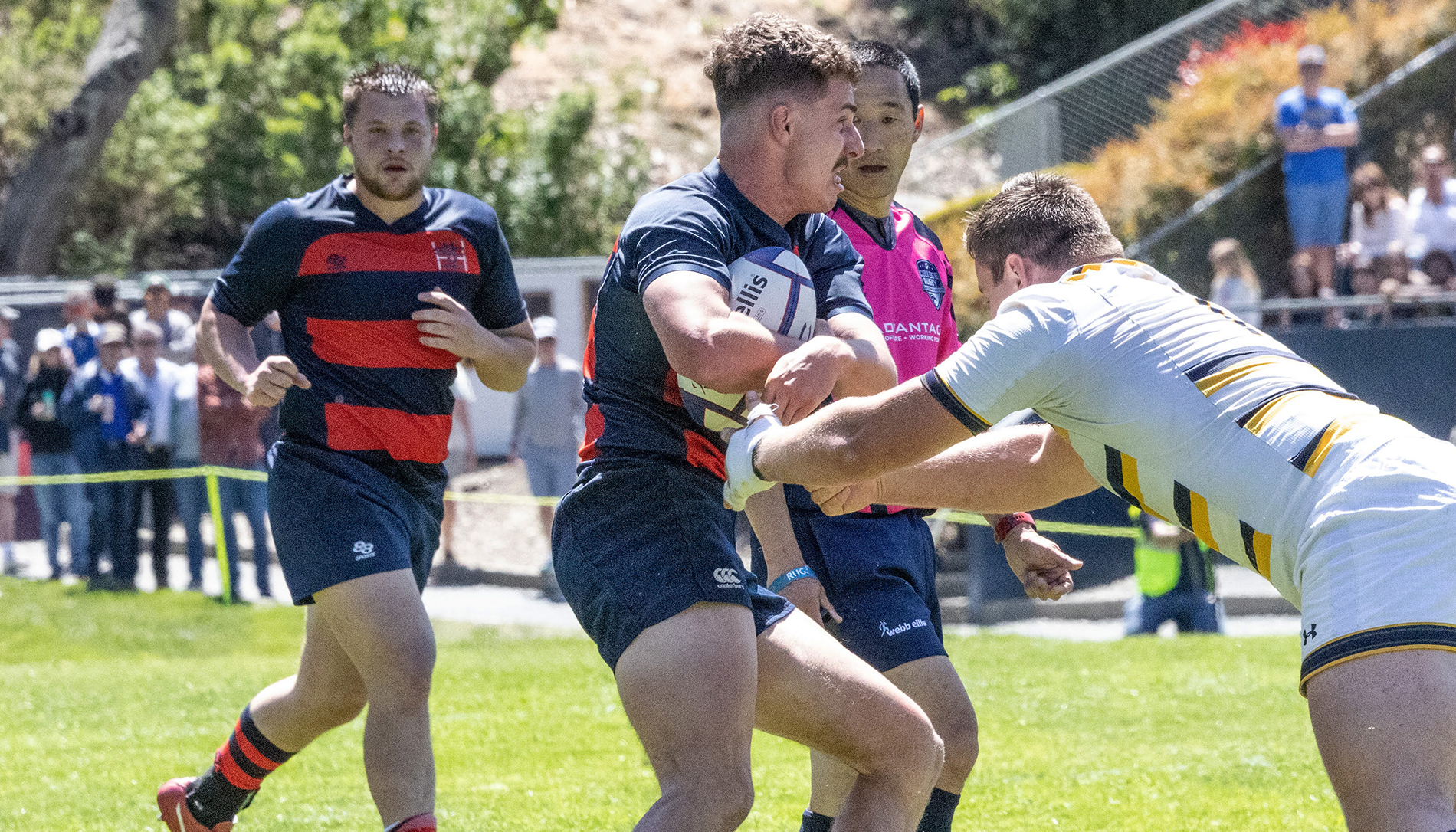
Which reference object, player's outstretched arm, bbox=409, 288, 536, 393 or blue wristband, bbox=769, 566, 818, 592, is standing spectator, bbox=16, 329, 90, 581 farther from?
blue wristband, bbox=769, 566, 818, 592

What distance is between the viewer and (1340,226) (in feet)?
44.3

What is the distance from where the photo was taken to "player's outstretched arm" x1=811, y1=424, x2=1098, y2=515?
392 centimetres

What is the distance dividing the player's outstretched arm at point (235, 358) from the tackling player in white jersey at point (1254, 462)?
6.27 ft

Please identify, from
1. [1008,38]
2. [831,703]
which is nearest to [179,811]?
[831,703]

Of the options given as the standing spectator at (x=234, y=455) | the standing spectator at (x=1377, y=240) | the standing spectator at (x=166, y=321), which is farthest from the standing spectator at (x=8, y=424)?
the standing spectator at (x=1377, y=240)

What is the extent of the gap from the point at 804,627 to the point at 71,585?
33.3 ft

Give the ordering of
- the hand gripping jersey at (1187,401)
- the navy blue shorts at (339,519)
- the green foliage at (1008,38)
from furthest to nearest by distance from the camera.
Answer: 1. the green foliage at (1008,38)
2. the navy blue shorts at (339,519)
3. the hand gripping jersey at (1187,401)

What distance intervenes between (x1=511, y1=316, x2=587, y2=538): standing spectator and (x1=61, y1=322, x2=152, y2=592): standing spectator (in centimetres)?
296

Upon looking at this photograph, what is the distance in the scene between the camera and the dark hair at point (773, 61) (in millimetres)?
3367

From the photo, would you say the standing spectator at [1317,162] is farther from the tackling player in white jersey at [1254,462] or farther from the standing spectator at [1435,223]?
the tackling player in white jersey at [1254,462]

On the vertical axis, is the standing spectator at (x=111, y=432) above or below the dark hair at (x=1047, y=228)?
below

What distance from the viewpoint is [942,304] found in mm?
4684

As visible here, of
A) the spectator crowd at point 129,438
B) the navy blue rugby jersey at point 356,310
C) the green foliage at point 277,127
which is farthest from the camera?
the green foliage at point 277,127

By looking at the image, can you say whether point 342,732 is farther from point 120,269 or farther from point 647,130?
point 647,130
